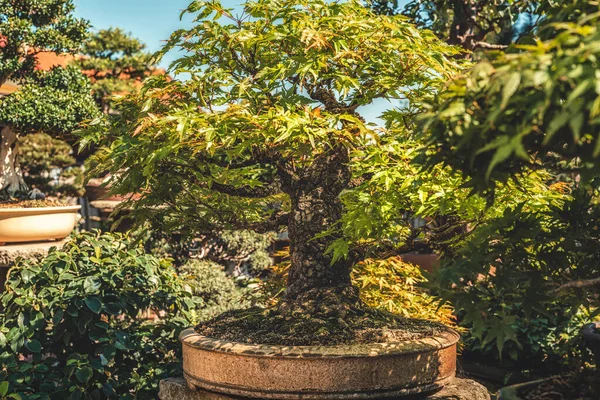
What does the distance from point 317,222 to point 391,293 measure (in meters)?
1.11

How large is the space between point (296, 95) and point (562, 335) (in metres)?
3.24

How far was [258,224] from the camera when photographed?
3.35 metres

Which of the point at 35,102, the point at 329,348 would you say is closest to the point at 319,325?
the point at 329,348

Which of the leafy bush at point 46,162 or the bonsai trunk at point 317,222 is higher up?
the leafy bush at point 46,162

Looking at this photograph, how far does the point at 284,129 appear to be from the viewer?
2.34 meters

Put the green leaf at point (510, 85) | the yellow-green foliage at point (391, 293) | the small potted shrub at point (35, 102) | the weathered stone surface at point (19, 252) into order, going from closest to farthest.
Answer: the green leaf at point (510, 85) → the yellow-green foliage at point (391, 293) → the weathered stone surface at point (19, 252) → the small potted shrub at point (35, 102)

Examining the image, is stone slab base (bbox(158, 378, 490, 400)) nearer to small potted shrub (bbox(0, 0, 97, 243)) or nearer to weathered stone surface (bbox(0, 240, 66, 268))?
weathered stone surface (bbox(0, 240, 66, 268))

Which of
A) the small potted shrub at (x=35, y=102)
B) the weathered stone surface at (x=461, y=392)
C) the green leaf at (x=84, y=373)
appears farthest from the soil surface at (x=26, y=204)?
the weathered stone surface at (x=461, y=392)

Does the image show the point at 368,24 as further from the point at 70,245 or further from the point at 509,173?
the point at 70,245

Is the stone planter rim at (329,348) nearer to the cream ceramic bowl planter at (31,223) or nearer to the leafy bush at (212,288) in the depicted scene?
the cream ceramic bowl planter at (31,223)

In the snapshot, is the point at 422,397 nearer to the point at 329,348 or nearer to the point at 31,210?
the point at 329,348

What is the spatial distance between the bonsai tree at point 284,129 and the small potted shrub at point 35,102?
222 centimetres

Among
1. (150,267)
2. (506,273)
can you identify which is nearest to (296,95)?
(506,273)

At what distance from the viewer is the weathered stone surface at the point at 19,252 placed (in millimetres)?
4824
